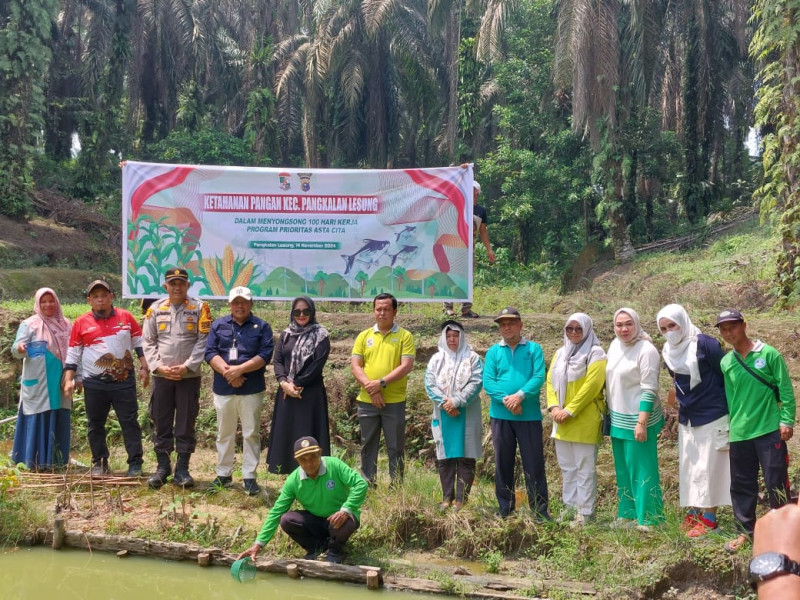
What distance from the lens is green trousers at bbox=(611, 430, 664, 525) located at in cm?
556

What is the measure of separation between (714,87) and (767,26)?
1188 centimetres

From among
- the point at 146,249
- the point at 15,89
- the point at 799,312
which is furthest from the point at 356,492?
the point at 15,89

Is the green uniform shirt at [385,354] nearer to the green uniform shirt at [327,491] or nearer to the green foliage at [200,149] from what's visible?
the green uniform shirt at [327,491]

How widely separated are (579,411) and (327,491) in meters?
1.79

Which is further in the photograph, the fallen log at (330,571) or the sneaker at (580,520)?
the sneaker at (580,520)

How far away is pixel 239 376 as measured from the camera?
253 inches

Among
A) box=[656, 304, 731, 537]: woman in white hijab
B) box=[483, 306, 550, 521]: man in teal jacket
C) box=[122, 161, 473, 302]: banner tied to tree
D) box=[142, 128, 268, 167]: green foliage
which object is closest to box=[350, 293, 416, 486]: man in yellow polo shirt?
box=[483, 306, 550, 521]: man in teal jacket

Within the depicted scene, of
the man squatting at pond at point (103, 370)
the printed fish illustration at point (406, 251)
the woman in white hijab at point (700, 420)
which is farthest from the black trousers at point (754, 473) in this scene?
the printed fish illustration at point (406, 251)

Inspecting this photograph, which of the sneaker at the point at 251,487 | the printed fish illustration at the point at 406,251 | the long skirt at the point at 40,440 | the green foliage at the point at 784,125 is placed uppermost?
the green foliage at the point at 784,125

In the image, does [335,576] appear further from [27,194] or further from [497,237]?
[497,237]

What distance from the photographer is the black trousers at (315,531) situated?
17.5 ft

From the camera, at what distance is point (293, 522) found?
5.32 metres

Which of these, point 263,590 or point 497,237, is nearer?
point 263,590

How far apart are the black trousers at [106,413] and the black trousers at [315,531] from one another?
201 centimetres
